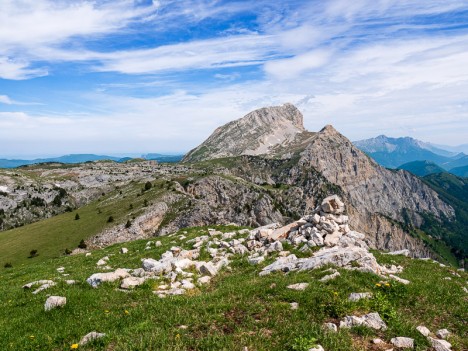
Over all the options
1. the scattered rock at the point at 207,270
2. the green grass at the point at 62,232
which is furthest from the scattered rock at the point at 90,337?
the green grass at the point at 62,232

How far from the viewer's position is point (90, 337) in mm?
11391

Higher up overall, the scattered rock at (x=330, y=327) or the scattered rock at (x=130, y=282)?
the scattered rock at (x=330, y=327)

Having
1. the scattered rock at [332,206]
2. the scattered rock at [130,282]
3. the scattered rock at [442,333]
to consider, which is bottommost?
the scattered rock at [130,282]

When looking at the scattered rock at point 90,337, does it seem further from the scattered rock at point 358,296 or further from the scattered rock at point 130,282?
the scattered rock at point 358,296

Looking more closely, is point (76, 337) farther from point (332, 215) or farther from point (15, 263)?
point (15, 263)

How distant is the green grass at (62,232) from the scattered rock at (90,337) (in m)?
77.2

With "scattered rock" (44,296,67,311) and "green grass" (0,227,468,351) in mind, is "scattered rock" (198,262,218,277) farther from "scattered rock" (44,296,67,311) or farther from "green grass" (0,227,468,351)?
"scattered rock" (44,296,67,311)

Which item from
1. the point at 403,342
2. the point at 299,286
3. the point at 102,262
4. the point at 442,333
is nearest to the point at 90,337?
the point at 299,286

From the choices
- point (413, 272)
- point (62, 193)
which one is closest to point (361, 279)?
point (413, 272)

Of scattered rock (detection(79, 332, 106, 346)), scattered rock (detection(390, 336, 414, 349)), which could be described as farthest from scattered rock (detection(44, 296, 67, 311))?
scattered rock (detection(390, 336, 414, 349))

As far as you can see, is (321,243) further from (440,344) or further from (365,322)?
(440,344)

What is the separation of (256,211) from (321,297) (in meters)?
137

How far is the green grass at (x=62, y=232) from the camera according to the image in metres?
82.2

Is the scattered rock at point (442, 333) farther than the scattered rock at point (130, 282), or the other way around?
the scattered rock at point (130, 282)
